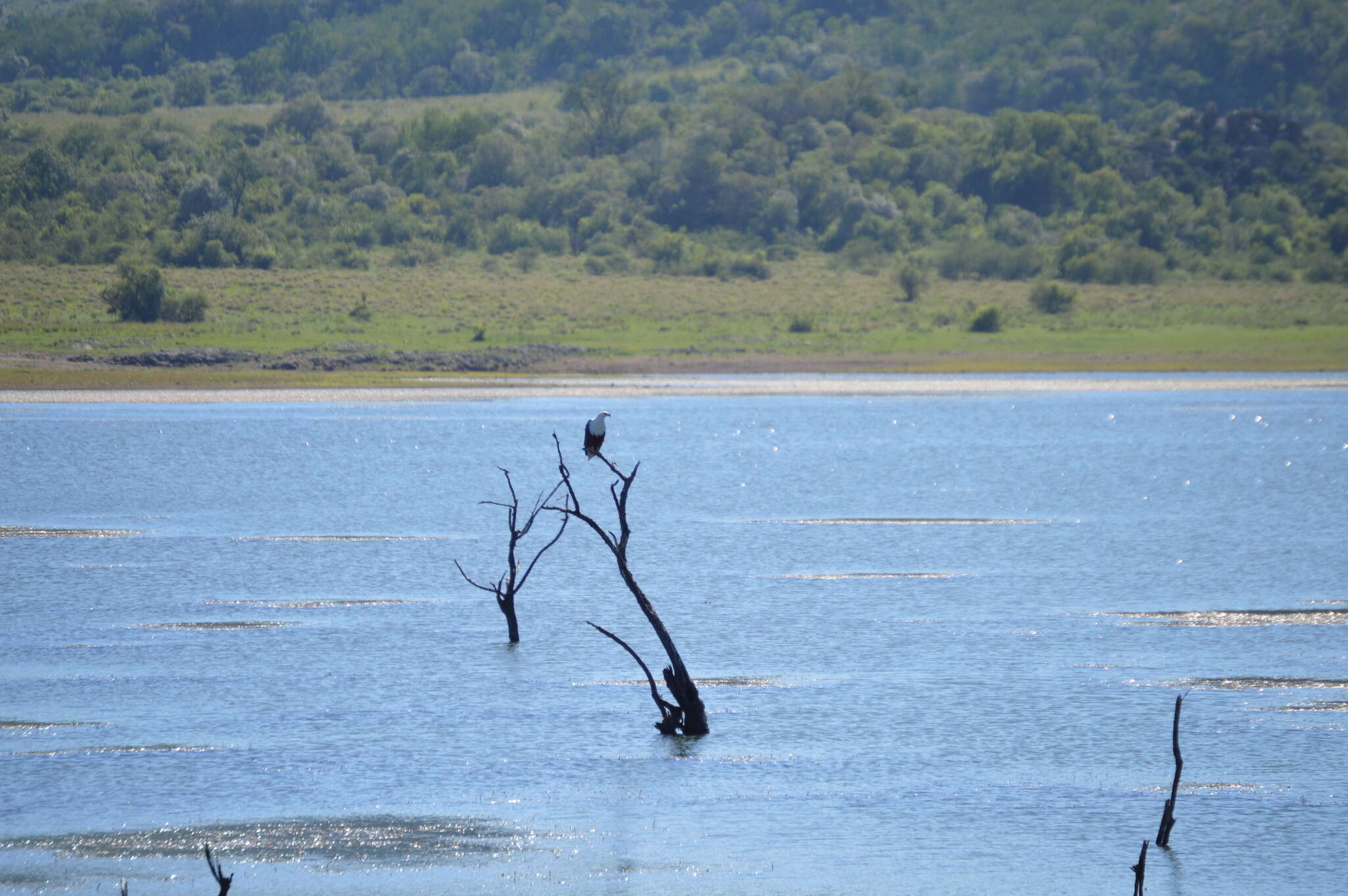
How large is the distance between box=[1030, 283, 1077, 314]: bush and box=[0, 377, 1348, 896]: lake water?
43.2 metres

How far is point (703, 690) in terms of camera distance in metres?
20.8

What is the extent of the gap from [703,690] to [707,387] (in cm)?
4664

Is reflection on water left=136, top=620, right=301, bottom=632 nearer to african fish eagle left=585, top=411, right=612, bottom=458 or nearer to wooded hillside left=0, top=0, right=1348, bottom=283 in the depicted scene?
african fish eagle left=585, top=411, right=612, bottom=458

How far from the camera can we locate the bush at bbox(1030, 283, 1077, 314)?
8594 cm

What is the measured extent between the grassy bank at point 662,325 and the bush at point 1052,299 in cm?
98

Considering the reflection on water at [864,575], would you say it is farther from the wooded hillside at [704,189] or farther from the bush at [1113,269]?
the bush at [1113,269]

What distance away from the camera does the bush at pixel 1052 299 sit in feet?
282

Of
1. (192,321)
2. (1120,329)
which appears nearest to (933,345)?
(1120,329)

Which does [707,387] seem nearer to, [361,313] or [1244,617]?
[361,313]

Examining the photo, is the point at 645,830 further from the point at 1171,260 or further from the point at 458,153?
the point at 458,153

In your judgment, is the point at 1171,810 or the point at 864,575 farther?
the point at 864,575

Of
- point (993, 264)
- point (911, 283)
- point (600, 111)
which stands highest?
point (600, 111)

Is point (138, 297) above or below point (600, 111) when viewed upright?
below

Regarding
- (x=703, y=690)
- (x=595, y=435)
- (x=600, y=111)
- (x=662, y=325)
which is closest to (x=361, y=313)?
(x=662, y=325)
